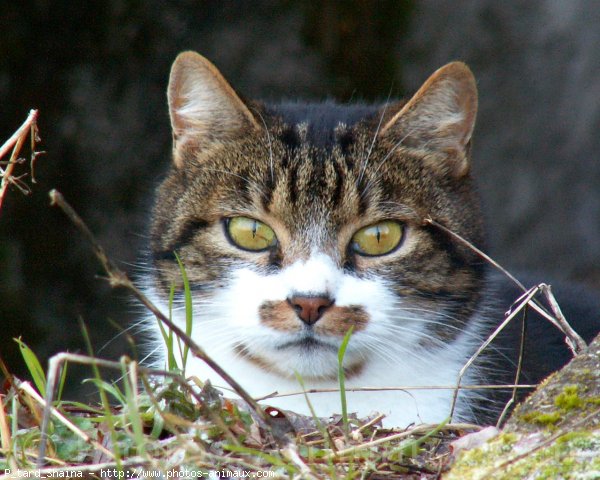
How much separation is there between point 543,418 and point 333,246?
946 mm

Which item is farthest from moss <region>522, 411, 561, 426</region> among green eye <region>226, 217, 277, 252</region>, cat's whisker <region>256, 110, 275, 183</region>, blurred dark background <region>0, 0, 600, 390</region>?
blurred dark background <region>0, 0, 600, 390</region>

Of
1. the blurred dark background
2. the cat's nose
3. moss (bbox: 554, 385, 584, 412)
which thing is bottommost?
moss (bbox: 554, 385, 584, 412)

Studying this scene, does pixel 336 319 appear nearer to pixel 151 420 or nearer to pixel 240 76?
pixel 151 420

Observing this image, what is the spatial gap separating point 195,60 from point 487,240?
1.23m

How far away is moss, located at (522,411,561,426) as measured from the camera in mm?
1874

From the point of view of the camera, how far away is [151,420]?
2.08 metres

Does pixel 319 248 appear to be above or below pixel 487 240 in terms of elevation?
below

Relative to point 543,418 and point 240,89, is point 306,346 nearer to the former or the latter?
point 543,418

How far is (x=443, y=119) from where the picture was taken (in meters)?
2.89

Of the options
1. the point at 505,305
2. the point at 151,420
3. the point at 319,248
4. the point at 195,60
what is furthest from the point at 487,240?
the point at 151,420

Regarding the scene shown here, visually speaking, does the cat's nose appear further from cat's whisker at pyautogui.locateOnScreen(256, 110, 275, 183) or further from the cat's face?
cat's whisker at pyautogui.locateOnScreen(256, 110, 275, 183)

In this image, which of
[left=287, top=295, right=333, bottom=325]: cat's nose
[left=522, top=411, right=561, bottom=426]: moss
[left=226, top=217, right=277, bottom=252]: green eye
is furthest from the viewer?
[left=226, top=217, right=277, bottom=252]: green eye

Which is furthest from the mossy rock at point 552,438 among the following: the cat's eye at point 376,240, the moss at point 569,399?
the cat's eye at point 376,240

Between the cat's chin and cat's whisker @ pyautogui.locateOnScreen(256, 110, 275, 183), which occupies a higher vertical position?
cat's whisker @ pyautogui.locateOnScreen(256, 110, 275, 183)
